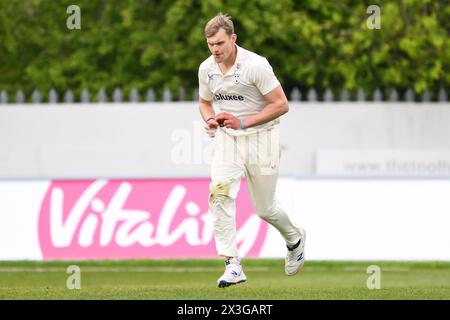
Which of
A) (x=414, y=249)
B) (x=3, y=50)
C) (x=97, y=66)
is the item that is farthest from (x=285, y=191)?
(x=3, y=50)

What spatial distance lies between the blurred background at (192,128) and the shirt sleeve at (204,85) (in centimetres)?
531

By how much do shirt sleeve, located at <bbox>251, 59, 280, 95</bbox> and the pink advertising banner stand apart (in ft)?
18.3

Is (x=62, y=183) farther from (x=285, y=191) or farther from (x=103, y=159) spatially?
(x=103, y=159)

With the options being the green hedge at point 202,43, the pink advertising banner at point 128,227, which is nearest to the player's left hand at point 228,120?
the pink advertising banner at point 128,227

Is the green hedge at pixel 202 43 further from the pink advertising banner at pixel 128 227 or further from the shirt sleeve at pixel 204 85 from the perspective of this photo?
the shirt sleeve at pixel 204 85

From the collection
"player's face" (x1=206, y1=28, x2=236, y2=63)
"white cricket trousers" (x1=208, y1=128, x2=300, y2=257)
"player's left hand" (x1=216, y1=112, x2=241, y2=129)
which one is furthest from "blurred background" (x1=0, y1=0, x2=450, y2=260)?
"player's face" (x1=206, y1=28, x2=236, y2=63)

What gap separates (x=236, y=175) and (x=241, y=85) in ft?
2.45

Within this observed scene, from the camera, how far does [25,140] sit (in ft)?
65.4

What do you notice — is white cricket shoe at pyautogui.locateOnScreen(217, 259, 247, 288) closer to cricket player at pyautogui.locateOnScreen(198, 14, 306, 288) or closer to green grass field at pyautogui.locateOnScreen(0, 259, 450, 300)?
cricket player at pyautogui.locateOnScreen(198, 14, 306, 288)

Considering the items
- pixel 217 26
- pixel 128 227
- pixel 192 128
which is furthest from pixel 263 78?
pixel 192 128

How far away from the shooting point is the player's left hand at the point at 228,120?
31.7ft

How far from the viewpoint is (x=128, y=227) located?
1517 centimetres

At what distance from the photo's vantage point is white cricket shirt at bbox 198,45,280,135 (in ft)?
31.8
